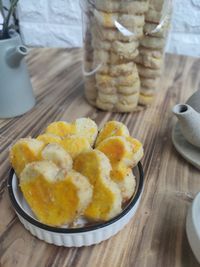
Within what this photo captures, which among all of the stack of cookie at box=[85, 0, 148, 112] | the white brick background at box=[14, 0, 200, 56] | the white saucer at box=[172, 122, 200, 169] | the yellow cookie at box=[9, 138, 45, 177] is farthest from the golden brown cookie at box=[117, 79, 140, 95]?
the white brick background at box=[14, 0, 200, 56]

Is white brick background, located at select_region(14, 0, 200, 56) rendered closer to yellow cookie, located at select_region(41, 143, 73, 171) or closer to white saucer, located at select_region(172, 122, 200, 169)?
white saucer, located at select_region(172, 122, 200, 169)

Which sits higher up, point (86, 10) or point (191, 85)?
point (86, 10)

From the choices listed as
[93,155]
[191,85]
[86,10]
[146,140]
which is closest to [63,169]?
[93,155]

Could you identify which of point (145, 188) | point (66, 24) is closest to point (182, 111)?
point (145, 188)

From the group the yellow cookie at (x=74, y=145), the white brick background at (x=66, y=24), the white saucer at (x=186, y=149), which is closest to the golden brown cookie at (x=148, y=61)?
the white saucer at (x=186, y=149)

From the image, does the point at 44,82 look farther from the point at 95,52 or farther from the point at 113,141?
the point at 113,141

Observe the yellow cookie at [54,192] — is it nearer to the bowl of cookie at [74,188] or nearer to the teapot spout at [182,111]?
the bowl of cookie at [74,188]

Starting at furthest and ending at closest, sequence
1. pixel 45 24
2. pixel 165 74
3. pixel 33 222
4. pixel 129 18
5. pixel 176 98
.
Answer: pixel 45 24 → pixel 165 74 → pixel 176 98 → pixel 129 18 → pixel 33 222
